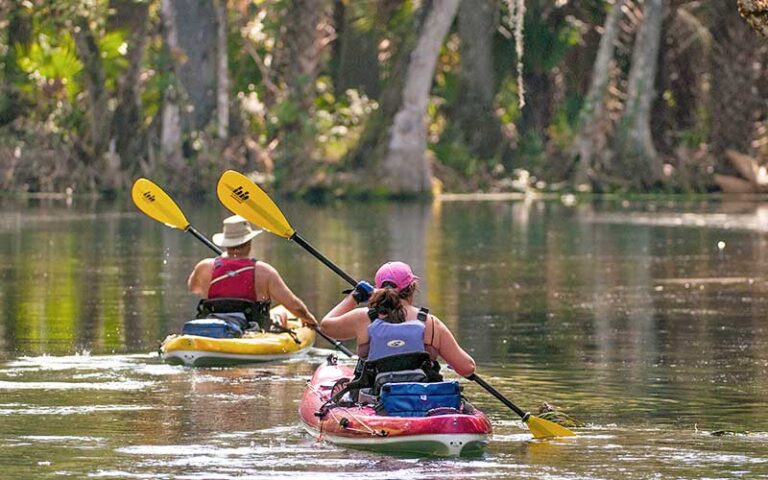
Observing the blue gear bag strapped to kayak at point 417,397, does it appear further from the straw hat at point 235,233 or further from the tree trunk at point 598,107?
the tree trunk at point 598,107

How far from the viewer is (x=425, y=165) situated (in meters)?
51.8

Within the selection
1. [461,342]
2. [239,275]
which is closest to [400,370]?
[239,275]

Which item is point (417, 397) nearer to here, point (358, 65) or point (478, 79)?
point (478, 79)

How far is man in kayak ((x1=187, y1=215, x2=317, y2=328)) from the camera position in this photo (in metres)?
17.8

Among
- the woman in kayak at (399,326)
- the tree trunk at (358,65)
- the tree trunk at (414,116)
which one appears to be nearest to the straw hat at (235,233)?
the woman in kayak at (399,326)

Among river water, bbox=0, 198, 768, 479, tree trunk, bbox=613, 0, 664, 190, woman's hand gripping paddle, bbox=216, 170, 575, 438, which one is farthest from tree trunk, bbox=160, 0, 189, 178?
woman's hand gripping paddle, bbox=216, 170, 575, 438

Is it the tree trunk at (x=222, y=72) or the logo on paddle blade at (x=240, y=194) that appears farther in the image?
the tree trunk at (x=222, y=72)

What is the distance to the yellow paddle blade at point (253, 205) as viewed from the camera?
16.7 metres

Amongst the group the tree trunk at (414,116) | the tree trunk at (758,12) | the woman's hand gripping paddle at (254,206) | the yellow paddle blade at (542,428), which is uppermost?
the tree trunk at (414,116)

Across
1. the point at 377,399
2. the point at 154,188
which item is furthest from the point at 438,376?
the point at 154,188

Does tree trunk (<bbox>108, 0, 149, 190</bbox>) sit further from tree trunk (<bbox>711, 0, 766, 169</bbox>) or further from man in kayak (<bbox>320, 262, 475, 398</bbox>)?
man in kayak (<bbox>320, 262, 475, 398</bbox>)

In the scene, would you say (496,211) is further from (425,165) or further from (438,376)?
(438,376)

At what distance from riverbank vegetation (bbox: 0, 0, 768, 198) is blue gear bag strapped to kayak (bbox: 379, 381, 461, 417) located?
37.8 m

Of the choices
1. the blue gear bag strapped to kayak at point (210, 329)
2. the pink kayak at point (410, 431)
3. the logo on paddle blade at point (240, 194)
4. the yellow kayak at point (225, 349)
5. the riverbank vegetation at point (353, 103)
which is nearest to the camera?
the pink kayak at point (410, 431)
